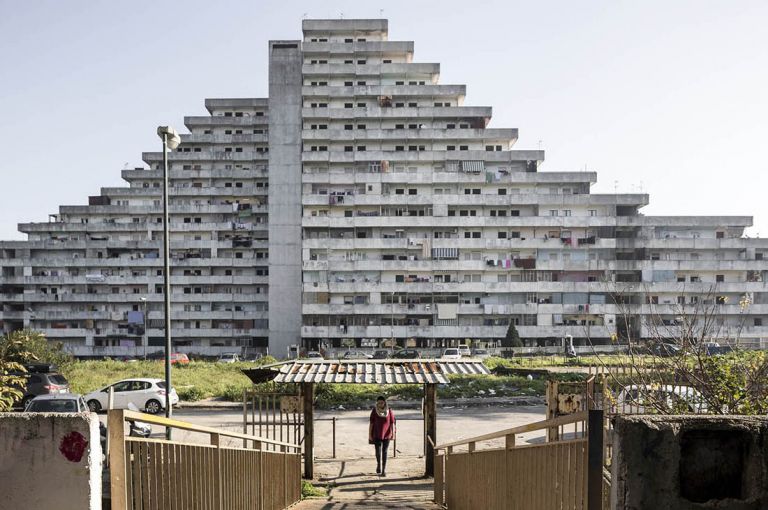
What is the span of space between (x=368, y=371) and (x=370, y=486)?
95.3 inches

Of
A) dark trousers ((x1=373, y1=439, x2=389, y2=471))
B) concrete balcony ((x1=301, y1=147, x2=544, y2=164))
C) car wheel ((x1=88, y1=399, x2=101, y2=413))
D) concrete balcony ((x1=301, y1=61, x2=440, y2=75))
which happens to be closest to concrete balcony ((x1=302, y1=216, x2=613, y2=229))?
concrete balcony ((x1=301, y1=147, x2=544, y2=164))

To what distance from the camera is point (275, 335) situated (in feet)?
210

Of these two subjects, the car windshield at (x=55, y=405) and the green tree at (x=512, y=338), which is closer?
the car windshield at (x=55, y=405)

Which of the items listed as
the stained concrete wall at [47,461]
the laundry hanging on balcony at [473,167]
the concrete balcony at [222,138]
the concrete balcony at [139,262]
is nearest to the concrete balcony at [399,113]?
the laundry hanging on balcony at [473,167]

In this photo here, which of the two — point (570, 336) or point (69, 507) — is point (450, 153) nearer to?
point (570, 336)

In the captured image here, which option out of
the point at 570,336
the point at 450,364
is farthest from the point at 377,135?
the point at 450,364

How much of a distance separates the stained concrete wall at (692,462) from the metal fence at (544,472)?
0.42 meters

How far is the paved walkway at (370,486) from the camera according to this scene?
999cm

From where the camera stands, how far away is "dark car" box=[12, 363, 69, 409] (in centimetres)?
2229

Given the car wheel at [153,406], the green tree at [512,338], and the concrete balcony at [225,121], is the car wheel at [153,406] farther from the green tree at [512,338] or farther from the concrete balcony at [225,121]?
the concrete balcony at [225,121]

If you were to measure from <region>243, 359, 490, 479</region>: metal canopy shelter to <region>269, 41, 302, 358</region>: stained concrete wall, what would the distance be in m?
51.2

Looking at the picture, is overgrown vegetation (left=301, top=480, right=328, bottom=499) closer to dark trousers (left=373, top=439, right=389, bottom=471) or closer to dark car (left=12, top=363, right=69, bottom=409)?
dark trousers (left=373, top=439, right=389, bottom=471)

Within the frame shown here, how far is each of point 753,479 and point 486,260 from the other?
5962cm

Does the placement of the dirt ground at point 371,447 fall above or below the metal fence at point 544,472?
below
